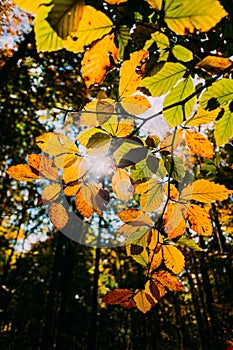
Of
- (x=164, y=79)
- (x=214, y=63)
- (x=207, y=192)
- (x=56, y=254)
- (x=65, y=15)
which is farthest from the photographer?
(x=56, y=254)

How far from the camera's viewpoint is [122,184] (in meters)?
0.76

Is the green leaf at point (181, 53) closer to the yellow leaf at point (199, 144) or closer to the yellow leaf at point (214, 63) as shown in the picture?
the yellow leaf at point (214, 63)

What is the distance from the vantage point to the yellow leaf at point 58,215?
679 millimetres

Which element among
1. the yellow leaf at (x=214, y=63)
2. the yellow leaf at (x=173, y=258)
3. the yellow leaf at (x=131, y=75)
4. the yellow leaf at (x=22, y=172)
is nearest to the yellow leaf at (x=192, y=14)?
the yellow leaf at (x=214, y=63)

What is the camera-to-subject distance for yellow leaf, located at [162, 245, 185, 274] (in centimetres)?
71

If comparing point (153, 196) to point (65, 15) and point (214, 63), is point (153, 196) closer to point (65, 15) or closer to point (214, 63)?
point (214, 63)

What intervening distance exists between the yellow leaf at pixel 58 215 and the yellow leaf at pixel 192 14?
0.46 m

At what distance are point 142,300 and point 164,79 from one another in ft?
1.77

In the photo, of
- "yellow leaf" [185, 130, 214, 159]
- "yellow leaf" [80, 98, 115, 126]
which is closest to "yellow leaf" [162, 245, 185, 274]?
"yellow leaf" [185, 130, 214, 159]

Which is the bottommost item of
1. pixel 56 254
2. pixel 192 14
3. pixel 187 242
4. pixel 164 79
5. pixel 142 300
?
pixel 142 300

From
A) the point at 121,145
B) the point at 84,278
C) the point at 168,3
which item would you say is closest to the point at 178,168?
the point at 121,145

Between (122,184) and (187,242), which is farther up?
(122,184)

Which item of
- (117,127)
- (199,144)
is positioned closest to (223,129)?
(199,144)

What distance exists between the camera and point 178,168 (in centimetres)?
73
